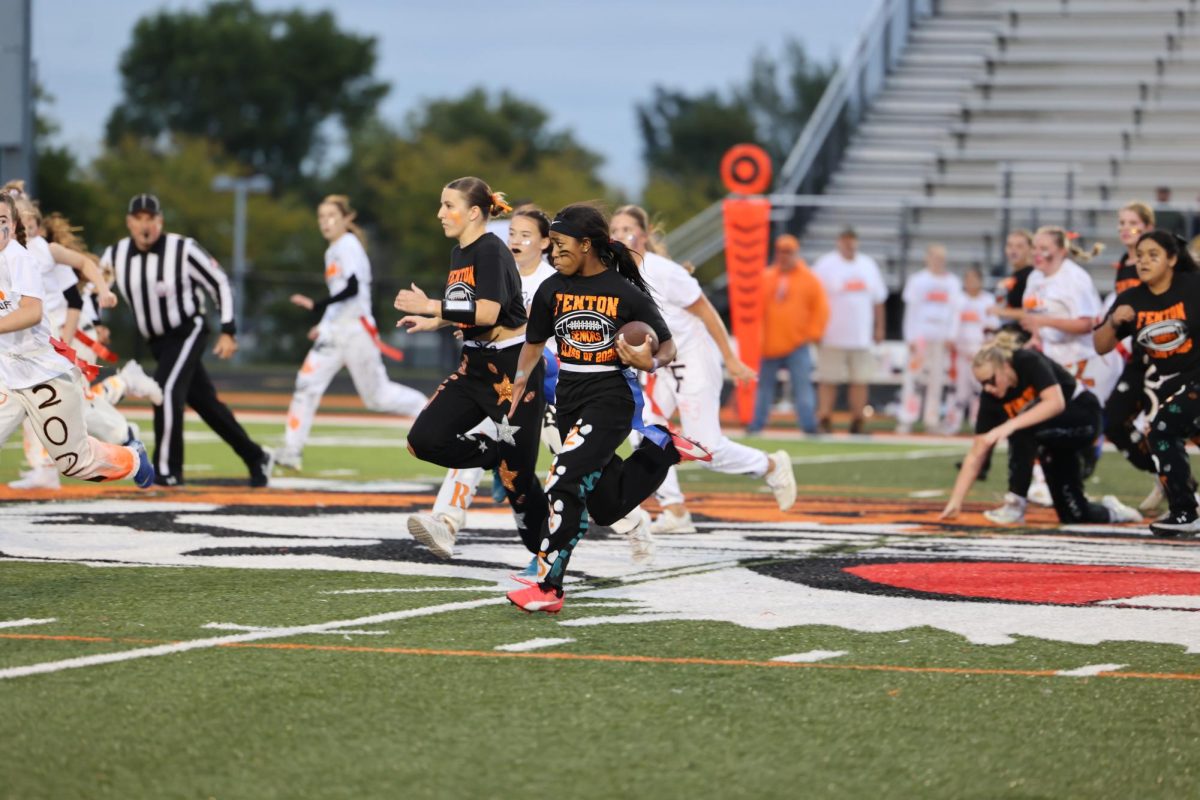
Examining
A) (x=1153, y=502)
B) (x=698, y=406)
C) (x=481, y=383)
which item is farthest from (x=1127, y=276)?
(x=481, y=383)

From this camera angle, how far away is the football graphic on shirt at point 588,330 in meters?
6.95

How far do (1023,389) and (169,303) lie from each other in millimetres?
5386

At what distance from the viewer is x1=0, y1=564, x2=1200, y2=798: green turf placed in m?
4.35

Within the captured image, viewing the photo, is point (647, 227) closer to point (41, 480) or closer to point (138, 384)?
point (138, 384)

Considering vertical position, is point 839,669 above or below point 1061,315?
below

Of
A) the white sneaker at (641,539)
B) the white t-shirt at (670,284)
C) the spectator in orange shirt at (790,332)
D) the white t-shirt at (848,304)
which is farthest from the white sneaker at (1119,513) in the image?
the white t-shirt at (848,304)

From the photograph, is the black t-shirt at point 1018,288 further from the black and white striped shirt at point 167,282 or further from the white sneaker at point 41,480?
the white sneaker at point 41,480

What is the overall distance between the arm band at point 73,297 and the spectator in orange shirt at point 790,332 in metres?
9.39

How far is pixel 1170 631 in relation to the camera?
6.55 m

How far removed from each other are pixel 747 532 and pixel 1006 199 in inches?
599

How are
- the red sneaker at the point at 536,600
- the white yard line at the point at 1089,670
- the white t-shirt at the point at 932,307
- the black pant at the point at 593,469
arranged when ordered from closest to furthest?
1. the white yard line at the point at 1089,670
2. the red sneaker at the point at 536,600
3. the black pant at the point at 593,469
4. the white t-shirt at the point at 932,307

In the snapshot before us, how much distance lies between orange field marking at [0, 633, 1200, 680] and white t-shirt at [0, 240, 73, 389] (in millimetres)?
2354

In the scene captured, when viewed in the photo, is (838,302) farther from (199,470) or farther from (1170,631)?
(1170,631)

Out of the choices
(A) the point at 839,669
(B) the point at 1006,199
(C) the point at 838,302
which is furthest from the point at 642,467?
(B) the point at 1006,199
